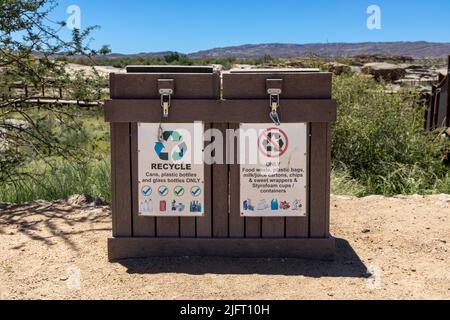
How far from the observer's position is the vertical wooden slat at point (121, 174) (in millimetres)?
4402

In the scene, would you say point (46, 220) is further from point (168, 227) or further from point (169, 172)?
point (169, 172)

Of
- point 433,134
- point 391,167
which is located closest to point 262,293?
point 391,167

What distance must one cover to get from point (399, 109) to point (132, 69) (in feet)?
20.1

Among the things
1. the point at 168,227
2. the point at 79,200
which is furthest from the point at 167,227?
the point at 79,200

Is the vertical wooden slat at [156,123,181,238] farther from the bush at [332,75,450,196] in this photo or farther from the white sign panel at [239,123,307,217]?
the bush at [332,75,450,196]

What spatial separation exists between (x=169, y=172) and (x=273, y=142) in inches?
29.2

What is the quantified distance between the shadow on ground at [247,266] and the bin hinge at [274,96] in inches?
38.6

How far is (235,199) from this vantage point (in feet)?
14.5

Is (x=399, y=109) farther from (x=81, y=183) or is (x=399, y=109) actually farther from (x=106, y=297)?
(x=106, y=297)

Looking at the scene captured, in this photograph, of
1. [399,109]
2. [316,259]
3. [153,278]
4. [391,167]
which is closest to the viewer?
[153,278]

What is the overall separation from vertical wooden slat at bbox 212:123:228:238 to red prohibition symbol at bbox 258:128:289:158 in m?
0.26

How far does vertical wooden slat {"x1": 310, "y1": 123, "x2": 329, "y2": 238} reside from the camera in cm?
438

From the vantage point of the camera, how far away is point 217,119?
14.1 ft
